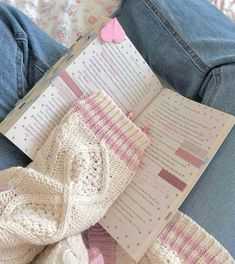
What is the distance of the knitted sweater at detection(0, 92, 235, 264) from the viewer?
688mm

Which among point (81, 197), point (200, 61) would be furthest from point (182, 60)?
point (81, 197)

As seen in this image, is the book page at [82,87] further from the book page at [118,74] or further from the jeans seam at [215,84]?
the jeans seam at [215,84]

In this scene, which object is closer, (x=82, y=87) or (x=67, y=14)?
(x=82, y=87)

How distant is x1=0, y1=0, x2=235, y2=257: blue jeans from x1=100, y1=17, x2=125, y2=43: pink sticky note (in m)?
0.09

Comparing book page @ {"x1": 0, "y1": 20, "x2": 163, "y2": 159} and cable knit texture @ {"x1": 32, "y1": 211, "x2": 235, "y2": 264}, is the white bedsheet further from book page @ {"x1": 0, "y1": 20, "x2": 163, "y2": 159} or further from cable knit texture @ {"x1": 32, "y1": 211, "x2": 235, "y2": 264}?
cable knit texture @ {"x1": 32, "y1": 211, "x2": 235, "y2": 264}

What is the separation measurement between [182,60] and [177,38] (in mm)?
49

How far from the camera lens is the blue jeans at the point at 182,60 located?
2.56 feet

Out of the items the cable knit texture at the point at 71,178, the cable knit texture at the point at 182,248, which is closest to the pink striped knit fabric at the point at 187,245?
the cable knit texture at the point at 182,248

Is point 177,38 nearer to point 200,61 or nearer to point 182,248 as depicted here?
point 200,61

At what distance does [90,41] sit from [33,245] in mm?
412

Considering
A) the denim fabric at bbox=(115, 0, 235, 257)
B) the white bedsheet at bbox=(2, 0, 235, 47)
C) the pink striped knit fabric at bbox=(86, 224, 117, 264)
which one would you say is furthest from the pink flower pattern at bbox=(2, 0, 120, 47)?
the pink striped knit fabric at bbox=(86, 224, 117, 264)

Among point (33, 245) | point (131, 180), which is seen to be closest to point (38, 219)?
point (33, 245)

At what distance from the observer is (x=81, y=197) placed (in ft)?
2.34

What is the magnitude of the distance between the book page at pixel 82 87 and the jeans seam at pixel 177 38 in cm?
9
